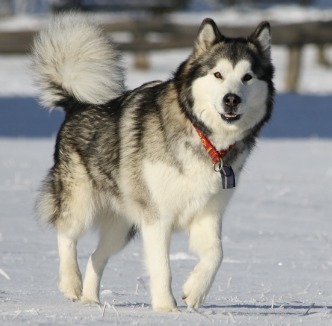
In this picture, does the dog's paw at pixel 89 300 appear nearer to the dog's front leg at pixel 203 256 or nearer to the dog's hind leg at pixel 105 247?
the dog's hind leg at pixel 105 247

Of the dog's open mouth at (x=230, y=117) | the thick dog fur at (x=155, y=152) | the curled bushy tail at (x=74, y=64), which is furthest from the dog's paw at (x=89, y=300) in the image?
the dog's open mouth at (x=230, y=117)

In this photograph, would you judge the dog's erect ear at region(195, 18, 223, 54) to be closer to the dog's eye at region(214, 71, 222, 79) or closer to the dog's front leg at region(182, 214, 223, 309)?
the dog's eye at region(214, 71, 222, 79)

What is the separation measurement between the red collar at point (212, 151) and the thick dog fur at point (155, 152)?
22mm

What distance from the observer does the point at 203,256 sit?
4.82m

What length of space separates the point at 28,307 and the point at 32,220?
344cm

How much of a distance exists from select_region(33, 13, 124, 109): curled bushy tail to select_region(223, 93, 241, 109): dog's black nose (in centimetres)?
106

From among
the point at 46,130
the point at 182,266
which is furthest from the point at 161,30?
the point at 182,266

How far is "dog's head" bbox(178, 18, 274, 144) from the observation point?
4.73 metres

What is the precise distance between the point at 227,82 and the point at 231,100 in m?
0.11

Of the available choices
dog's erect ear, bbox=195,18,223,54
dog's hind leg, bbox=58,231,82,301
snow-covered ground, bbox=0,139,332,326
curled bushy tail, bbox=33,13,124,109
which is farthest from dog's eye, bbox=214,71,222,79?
dog's hind leg, bbox=58,231,82,301

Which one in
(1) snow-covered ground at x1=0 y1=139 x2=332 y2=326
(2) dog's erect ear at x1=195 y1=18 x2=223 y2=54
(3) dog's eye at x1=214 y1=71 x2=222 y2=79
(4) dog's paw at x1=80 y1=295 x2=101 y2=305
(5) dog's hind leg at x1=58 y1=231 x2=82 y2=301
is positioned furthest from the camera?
(5) dog's hind leg at x1=58 y1=231 x2=82 y2=301

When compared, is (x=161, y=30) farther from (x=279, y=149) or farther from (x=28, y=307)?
(x=28, y=307)

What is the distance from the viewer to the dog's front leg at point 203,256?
15.5 feet

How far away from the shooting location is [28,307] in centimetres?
439
